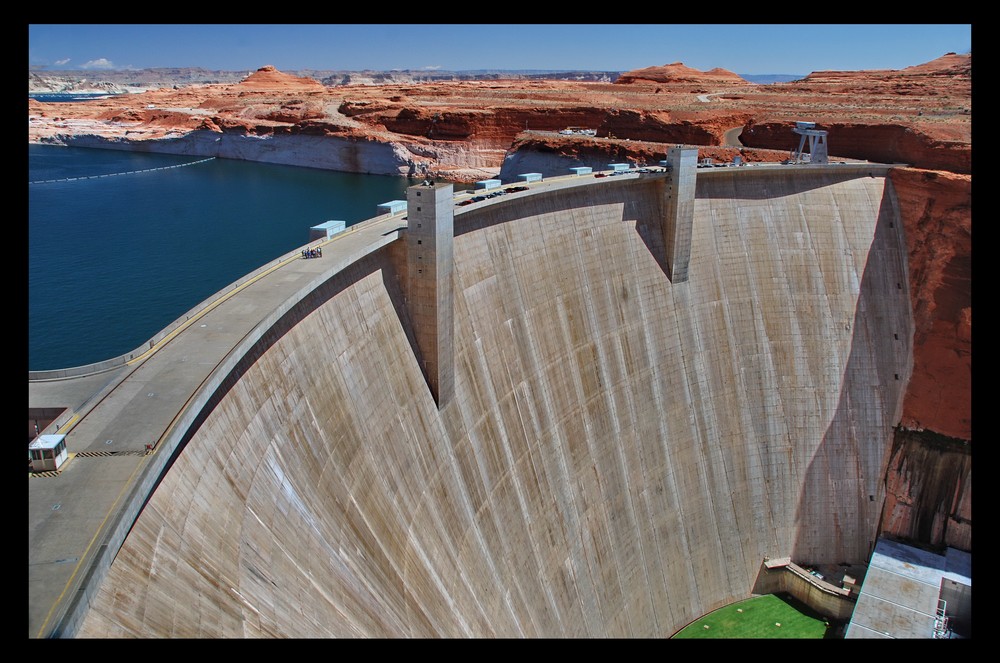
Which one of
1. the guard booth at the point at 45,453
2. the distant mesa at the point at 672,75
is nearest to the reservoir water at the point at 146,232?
the guard booth at the point at 45,453

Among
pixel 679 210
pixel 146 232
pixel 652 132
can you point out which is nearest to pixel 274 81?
pixel 146 232

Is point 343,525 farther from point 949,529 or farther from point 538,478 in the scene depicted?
point 949,529

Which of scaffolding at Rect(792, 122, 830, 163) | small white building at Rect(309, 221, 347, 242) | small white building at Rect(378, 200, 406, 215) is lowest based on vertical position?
small white building at Rect(309, 221, 347, 242)

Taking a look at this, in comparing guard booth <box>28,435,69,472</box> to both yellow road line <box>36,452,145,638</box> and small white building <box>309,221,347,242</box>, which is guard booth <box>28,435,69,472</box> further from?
small white building <box>309,221,347,242</box>

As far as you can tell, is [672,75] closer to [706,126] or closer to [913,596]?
[706,126]

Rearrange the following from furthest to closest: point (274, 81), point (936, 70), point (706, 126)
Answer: point (274, 81)
point (936, 70)
point (706, 126)

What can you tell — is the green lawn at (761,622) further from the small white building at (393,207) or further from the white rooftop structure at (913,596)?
the small white building at (393,207)

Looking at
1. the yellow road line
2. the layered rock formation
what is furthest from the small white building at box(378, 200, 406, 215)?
the layered rock formation
